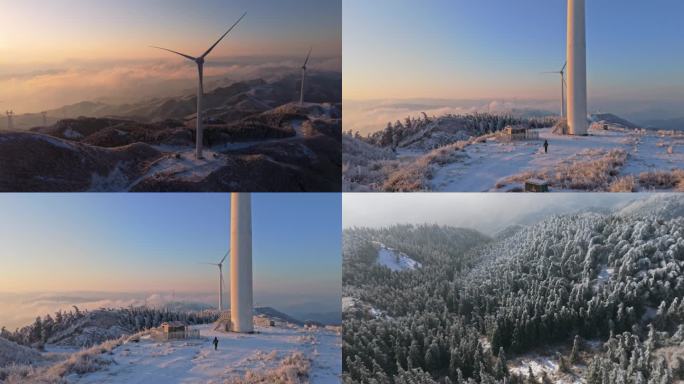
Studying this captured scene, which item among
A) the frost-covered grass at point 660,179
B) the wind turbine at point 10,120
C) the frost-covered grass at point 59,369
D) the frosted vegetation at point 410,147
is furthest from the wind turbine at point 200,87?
the frost-covered grass at point 660,179

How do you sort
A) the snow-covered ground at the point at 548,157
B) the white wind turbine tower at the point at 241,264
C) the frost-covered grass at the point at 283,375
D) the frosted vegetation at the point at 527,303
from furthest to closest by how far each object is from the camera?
the white wind turbine tower at the point at 241,264, the frost-covered grass at the point at 283,375, the snow-covered ground at the point at 548,157, the frosted vegetation at the point at 527,303

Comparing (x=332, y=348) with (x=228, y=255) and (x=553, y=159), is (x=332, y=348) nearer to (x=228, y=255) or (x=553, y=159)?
(x=228, y=255)

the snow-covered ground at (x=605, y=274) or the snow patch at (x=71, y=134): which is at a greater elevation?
the snow patch at (x=71, y=134)

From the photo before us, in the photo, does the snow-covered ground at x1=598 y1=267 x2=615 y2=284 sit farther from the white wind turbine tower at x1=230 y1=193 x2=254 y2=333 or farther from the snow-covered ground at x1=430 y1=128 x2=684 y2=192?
the white wind turbine tower at x1=230 y1=193 x2=254 y2=333

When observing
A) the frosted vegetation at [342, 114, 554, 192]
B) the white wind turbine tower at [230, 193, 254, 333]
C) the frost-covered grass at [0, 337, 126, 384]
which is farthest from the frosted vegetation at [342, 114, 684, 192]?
the frost-covered grass at [0, 337, 126, 384]

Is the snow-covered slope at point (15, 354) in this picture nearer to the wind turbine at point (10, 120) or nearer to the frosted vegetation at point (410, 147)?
the wind turbine at point (10, 120)

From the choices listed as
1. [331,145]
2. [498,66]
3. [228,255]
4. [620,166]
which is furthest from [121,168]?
[620,166]

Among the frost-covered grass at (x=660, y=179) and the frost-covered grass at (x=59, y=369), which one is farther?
the frost-covered grass at (x=59, y=369)
